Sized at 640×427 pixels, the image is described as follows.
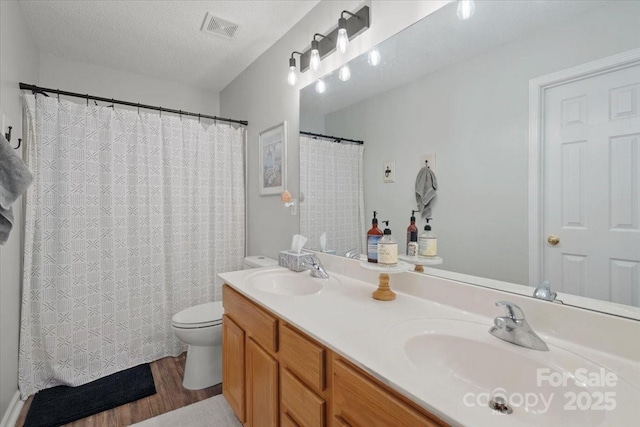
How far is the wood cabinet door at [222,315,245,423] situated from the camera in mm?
1422

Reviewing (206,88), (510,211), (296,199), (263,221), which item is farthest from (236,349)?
(206,88)

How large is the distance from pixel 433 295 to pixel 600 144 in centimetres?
71

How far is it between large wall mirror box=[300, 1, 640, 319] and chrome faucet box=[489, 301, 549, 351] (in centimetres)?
19

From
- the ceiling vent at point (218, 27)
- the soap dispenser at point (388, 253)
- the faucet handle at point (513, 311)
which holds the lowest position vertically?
the faucet handle at point (513, 311)

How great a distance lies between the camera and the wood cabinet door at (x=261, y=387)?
3.72 ft

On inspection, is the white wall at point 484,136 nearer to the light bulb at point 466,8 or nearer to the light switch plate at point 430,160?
the light switch plate at point 430,160

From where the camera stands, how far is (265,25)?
198 cm

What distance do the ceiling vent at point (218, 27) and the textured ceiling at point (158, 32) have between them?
31mm

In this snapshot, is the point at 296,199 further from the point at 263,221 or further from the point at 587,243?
the point at 587,243

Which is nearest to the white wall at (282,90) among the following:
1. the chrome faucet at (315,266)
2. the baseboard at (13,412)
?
the chrome faucet at (315,266)

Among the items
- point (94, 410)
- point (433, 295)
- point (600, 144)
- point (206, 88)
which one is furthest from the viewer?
point (206, 88)

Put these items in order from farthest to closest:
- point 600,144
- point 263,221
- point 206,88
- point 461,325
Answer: point 206,88, point 263,221, point 461,325, point 600,144

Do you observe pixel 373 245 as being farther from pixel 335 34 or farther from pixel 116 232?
pixel 116 232

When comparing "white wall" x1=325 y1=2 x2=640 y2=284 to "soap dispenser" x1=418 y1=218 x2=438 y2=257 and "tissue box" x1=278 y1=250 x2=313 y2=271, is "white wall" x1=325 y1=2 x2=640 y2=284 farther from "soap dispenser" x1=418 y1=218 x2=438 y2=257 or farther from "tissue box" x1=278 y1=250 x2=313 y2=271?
"tissue box" x1=278 y1=250 x2=313 y2=271
